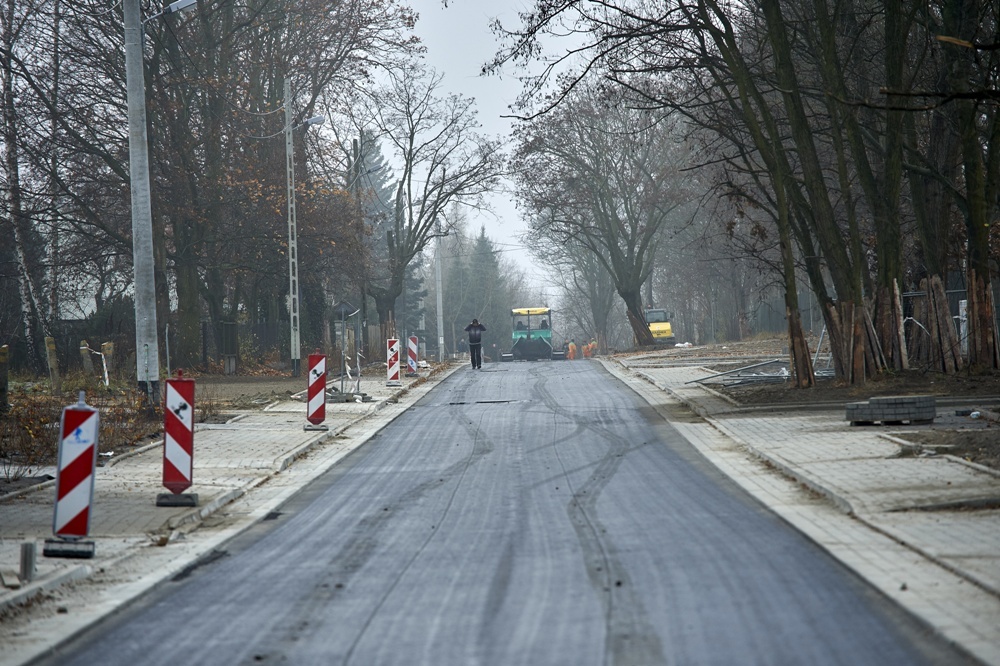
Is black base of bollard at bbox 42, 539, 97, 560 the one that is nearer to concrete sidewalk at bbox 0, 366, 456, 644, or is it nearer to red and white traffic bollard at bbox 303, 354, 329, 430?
concrete sidewalk at bbox 0, 366, 456, 644

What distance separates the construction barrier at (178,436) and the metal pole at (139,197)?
728 centimetres

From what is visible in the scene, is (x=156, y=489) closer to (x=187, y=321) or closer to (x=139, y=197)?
(x=139, y=197)

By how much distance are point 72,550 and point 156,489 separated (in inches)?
158

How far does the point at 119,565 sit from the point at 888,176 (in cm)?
1714

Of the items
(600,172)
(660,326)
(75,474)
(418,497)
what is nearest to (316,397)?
(418,497)

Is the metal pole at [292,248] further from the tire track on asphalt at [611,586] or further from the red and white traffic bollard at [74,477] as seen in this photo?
the red and white traffic bollard at [74,477]

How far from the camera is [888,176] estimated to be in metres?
22.1

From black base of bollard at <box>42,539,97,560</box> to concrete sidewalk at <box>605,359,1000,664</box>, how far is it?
542 cm

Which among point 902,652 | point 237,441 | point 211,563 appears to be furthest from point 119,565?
point 237,441

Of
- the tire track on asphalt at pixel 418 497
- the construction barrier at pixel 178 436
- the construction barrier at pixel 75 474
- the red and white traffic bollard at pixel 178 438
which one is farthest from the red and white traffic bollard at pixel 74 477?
the construction barrier at pixel 178 436

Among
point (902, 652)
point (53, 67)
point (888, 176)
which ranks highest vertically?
point (53, 67)

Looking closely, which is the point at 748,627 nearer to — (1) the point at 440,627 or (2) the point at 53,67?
(1) the point at 440,627

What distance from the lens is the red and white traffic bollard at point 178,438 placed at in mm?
11953

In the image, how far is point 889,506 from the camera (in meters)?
9.86
